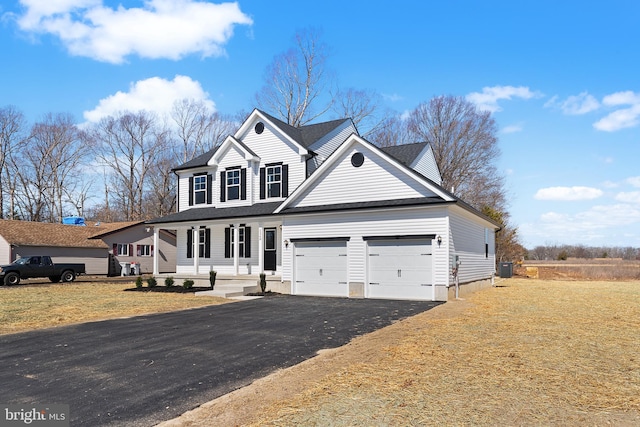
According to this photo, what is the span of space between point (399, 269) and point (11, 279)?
23.9 meters

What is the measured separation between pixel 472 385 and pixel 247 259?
19.9 meters

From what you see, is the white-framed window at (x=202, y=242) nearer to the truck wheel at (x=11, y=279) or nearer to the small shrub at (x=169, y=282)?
the small shrub at (x=169, y=282)

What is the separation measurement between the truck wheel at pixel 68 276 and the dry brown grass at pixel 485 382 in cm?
2703

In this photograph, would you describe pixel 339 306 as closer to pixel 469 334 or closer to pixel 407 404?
pixel 469 334

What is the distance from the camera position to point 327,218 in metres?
19.7

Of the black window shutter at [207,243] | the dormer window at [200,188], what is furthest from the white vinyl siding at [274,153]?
the black window shutter at [207,243]

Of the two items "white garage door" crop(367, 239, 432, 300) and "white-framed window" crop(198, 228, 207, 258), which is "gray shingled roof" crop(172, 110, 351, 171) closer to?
"white-framed window" crop(198, 228, 207, 258)

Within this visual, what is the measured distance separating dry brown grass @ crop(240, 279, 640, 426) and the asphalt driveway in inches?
50.4

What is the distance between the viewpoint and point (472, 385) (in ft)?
19.2

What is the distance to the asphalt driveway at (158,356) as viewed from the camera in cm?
558

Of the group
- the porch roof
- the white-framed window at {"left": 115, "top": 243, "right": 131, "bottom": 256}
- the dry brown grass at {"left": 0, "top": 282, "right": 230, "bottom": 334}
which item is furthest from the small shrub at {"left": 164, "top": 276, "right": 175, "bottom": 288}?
the white-framed window at {"left": 115, "top": 243, "right": 131, "bottom": 256}

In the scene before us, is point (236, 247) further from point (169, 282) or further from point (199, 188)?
point (199, 188)

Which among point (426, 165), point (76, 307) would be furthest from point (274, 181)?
point (76, 307)

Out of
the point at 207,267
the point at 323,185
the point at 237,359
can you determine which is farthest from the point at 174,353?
the point at 207,267
